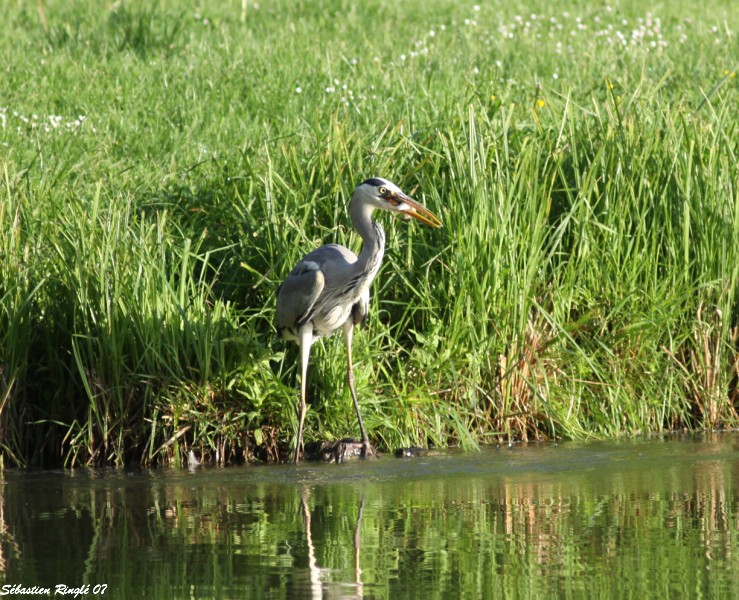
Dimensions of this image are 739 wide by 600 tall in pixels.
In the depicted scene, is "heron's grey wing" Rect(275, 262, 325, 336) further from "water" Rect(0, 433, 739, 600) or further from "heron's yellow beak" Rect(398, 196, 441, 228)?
"water" Rect(0, 433, 739, 600)

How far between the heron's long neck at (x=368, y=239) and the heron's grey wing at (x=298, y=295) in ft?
0.81

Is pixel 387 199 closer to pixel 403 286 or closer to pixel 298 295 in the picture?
pixel 298 295

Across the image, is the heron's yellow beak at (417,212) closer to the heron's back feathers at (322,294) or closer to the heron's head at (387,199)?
the heron's head at (387,199)

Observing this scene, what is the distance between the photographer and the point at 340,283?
706cm

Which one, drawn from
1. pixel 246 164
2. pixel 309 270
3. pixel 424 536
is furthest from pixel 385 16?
pixel 424 536

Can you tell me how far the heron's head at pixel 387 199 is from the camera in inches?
274

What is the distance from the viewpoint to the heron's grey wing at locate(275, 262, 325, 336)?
6.94m

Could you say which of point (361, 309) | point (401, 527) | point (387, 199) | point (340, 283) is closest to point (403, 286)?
point (361, 309)

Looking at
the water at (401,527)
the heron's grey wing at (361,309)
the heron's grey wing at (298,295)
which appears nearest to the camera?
the water at (401,527)

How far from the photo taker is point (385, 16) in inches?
533

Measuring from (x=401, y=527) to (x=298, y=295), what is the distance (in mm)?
1946

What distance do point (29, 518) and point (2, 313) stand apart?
67.5 inches

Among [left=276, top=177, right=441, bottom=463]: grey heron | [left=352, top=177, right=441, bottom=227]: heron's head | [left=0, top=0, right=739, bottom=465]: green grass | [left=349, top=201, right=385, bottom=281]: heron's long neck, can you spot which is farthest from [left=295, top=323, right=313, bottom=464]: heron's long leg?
[left=352, top=177, right=441, bottom=227]: heron's head

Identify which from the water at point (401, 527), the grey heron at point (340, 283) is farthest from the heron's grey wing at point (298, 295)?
the water at point (401, 527)
